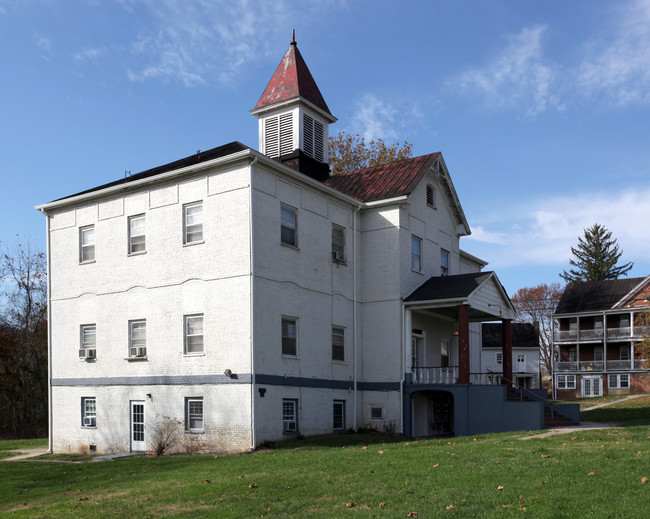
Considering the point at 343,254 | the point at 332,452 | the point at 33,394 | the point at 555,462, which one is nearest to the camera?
the point at 555,462

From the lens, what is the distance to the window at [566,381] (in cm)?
6388

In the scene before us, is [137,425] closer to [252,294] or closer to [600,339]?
[252,294]

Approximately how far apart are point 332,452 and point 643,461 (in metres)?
7.43

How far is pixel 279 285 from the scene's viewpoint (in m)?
22.3

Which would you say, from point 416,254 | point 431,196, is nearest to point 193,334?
point 416,254

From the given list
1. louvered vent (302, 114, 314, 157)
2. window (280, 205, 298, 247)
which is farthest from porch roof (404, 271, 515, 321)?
louvered vent (302, 114, 314, 157)

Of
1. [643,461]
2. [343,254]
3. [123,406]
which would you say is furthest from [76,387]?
[643,461]

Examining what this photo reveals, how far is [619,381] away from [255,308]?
49.5 meters

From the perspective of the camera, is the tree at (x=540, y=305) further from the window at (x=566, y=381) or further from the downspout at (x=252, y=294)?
the downspout at (x=252, y=294)

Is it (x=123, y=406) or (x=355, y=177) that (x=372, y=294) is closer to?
(x=355, y=177)

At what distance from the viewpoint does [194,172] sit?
22.7 m

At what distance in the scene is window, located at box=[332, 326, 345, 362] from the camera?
25.0m

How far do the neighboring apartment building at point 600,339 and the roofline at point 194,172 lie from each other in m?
43.4

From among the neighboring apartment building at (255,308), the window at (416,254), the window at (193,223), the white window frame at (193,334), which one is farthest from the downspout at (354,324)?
the window at (193,223)
